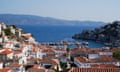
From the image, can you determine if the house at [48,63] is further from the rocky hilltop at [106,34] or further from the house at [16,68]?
the rocky hilltop at [106,34]

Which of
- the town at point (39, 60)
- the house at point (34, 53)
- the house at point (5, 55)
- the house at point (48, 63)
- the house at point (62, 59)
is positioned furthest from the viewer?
the house at point (34, 53)

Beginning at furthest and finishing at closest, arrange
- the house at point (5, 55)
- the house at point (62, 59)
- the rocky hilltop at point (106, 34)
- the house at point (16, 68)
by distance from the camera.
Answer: the rocky hilltop at point (106, 34)
the house at point (62, 59)
the house at point (5, 55)
the house at point (16, 68)

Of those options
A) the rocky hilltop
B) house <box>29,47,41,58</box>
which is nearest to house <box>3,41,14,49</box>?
house <box>29,47,41,58</box>

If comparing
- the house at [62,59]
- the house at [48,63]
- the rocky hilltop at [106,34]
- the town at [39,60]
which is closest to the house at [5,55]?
the town at [39,60]

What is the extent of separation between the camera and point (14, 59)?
4938cm

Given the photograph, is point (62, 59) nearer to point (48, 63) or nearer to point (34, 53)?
point (34, 53)

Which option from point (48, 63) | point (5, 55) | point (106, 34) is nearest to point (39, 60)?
point (48, 63)

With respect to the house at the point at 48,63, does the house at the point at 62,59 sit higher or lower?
lower

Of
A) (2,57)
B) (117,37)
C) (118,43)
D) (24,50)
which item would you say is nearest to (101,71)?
(2,57)

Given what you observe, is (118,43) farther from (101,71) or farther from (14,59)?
(101,71)

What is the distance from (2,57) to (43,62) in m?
5.64

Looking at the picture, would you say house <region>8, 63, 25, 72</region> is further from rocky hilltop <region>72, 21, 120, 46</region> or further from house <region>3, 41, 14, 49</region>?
rocky hilltop <region>72, 21, 120, 46</region>

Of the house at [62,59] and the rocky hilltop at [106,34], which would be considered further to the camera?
the rocky hilltop at [106,34]

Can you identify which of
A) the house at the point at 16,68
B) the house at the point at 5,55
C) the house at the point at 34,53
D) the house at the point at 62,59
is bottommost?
the house at the point at 62,59
